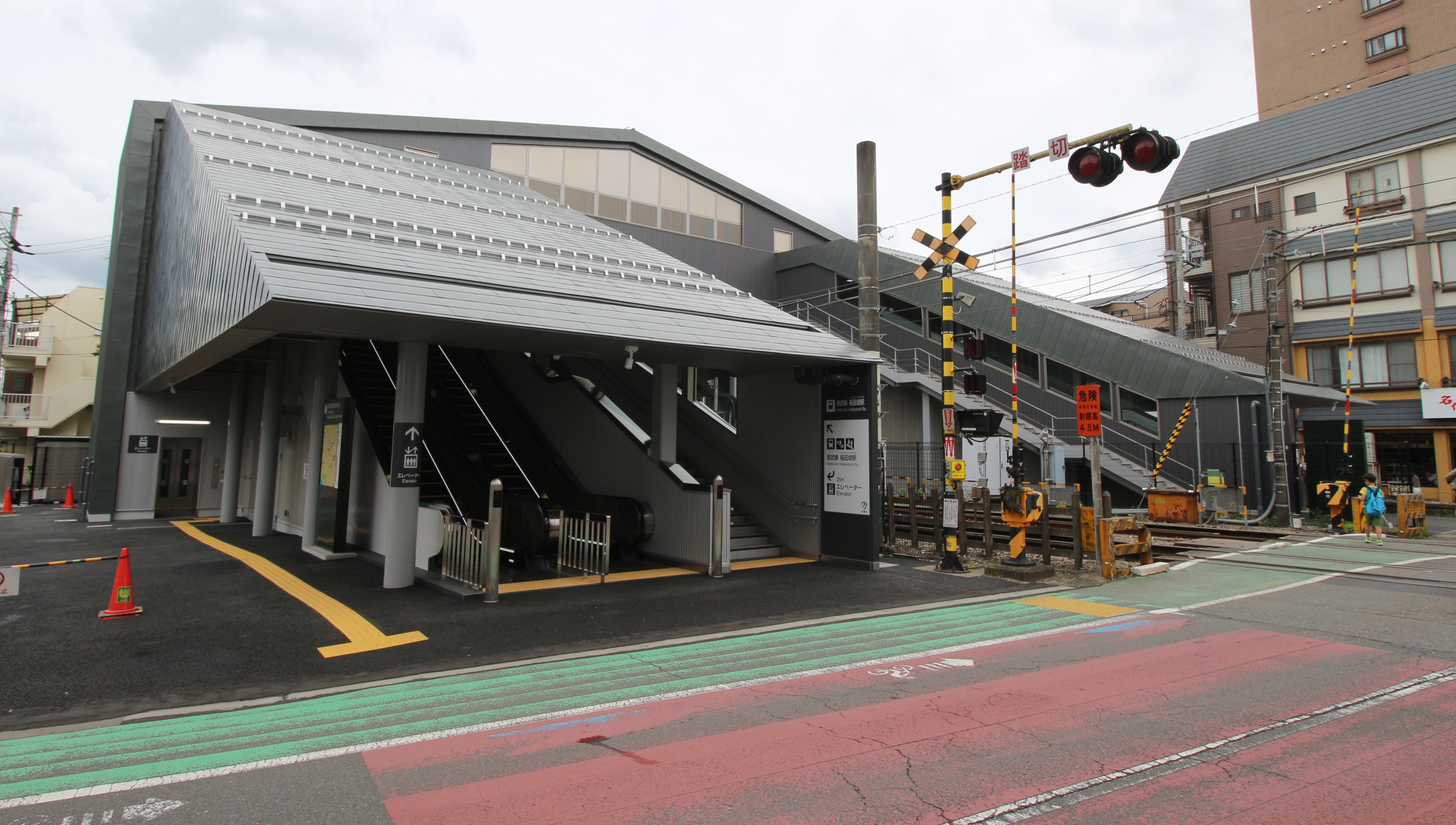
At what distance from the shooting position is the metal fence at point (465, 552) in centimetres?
979

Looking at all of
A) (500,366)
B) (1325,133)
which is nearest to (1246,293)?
(1325,133)

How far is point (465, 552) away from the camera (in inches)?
396

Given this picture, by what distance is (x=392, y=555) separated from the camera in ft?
32.8

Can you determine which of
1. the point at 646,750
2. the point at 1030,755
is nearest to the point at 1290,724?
the point at 1030,755

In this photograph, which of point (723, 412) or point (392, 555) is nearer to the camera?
point (392, 555)

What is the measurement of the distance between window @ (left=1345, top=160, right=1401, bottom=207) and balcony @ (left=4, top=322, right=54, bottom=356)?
2380 inches

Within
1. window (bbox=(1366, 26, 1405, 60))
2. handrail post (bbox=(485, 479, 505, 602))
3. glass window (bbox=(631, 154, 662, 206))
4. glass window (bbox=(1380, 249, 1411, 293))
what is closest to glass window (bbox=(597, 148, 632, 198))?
glass window (bbox=(631, 154, 662, 206))

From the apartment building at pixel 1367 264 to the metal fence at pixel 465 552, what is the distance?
88.6 ft

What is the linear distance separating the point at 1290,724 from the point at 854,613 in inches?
178

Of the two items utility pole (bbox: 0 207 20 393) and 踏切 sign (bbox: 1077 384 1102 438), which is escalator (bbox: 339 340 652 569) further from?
utility pole (bbox: 0 207 20 393)

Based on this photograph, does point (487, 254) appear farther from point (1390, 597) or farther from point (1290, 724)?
point (1390, 597)

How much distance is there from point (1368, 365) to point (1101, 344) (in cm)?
1439

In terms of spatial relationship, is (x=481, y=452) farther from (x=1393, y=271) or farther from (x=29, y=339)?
(x=29, y=339)

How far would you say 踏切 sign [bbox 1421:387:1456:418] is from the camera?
27.0 m
